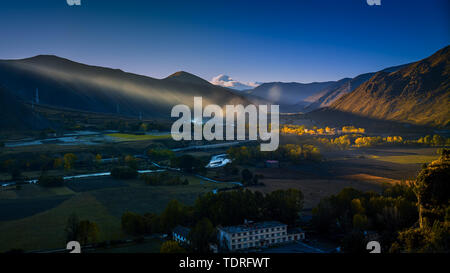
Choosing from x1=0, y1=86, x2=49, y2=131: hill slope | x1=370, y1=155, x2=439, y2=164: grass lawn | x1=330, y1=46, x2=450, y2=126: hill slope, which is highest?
x1=330, y1=46, x2=450, y2=126: hill slope

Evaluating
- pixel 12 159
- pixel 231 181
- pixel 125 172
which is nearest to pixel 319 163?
pixel 231 181

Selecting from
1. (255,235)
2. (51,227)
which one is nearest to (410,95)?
(255,235)

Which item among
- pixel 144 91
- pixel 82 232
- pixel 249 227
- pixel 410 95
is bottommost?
pixel 82 232

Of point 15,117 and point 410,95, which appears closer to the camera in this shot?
point 15,117

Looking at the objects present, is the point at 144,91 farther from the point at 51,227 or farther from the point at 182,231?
the point at 182,231

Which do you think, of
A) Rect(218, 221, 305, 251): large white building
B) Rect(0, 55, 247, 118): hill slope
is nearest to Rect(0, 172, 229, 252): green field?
Rect(218, 221, 305, 251): large white building

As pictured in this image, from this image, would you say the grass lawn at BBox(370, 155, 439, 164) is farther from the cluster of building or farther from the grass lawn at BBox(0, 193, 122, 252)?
the grass lawn at BBox(0, 193, 122, 252)
